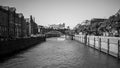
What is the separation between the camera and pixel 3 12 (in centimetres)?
5338

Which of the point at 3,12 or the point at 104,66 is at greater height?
the point at 3,12

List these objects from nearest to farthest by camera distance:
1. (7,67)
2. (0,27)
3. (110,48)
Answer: (7,67), (110,48), (0,27)

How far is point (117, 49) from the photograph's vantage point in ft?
65.9

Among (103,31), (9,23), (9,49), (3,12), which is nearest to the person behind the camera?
(9,49)

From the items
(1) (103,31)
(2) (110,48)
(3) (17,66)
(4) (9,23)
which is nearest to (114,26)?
(1) (103,31)

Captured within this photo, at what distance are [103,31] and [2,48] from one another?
64714mm

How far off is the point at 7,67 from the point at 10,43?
36.8ft

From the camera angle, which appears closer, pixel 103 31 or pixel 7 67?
pixel 7 67

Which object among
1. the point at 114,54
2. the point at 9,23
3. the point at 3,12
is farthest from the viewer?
the point at 9,23

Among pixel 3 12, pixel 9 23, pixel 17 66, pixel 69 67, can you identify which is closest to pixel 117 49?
pixel 69 67

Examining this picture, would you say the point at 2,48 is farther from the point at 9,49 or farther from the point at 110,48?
the point at 110,48

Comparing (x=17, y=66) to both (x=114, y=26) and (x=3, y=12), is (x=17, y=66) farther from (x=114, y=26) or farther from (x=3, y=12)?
(x=114, y=26)

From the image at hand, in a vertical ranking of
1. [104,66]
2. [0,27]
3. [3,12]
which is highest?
[3,12]

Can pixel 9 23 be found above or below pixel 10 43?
above
